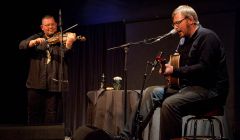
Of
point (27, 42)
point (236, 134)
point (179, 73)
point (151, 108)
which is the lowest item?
point (236, 134)

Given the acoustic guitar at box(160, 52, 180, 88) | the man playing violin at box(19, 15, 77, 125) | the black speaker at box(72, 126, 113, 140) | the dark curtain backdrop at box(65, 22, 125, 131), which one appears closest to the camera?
the black speaker at box(72, 126, 113, 140)

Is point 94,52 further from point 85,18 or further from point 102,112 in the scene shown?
point 102,112

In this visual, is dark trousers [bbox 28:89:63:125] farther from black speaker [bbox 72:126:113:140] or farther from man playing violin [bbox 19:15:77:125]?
black speaker [bbox 72:126:113:140]

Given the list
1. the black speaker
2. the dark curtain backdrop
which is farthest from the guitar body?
the dark curtain backdrop

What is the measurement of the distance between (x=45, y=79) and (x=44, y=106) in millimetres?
395

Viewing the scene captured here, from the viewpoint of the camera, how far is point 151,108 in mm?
4297

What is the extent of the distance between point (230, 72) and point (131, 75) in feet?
6.59

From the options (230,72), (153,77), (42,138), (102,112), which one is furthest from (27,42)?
(230,72)

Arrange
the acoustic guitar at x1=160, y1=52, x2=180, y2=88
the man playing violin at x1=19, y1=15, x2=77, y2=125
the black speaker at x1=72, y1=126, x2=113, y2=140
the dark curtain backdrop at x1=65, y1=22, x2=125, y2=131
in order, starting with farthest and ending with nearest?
the dark curtain backdrop at x1=65, y1=22, x2=125, y2=131 → the man playing violin at x1=19, y1=15, x2=77, y2=125 → the acoustic guitar at x1=160, y1=52, x2=180, y2=88 → the black speaker at x1=72, y1=126, x2=113, y2=140

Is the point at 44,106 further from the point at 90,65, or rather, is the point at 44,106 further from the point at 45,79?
the point at 90,65

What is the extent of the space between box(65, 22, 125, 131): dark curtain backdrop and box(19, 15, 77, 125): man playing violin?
2.89m

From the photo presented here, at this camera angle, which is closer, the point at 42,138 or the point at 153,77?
the point at 42,138

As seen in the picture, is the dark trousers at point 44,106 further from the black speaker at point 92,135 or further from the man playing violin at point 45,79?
the black speaker at point 92,135

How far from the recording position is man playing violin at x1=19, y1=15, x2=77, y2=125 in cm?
518
